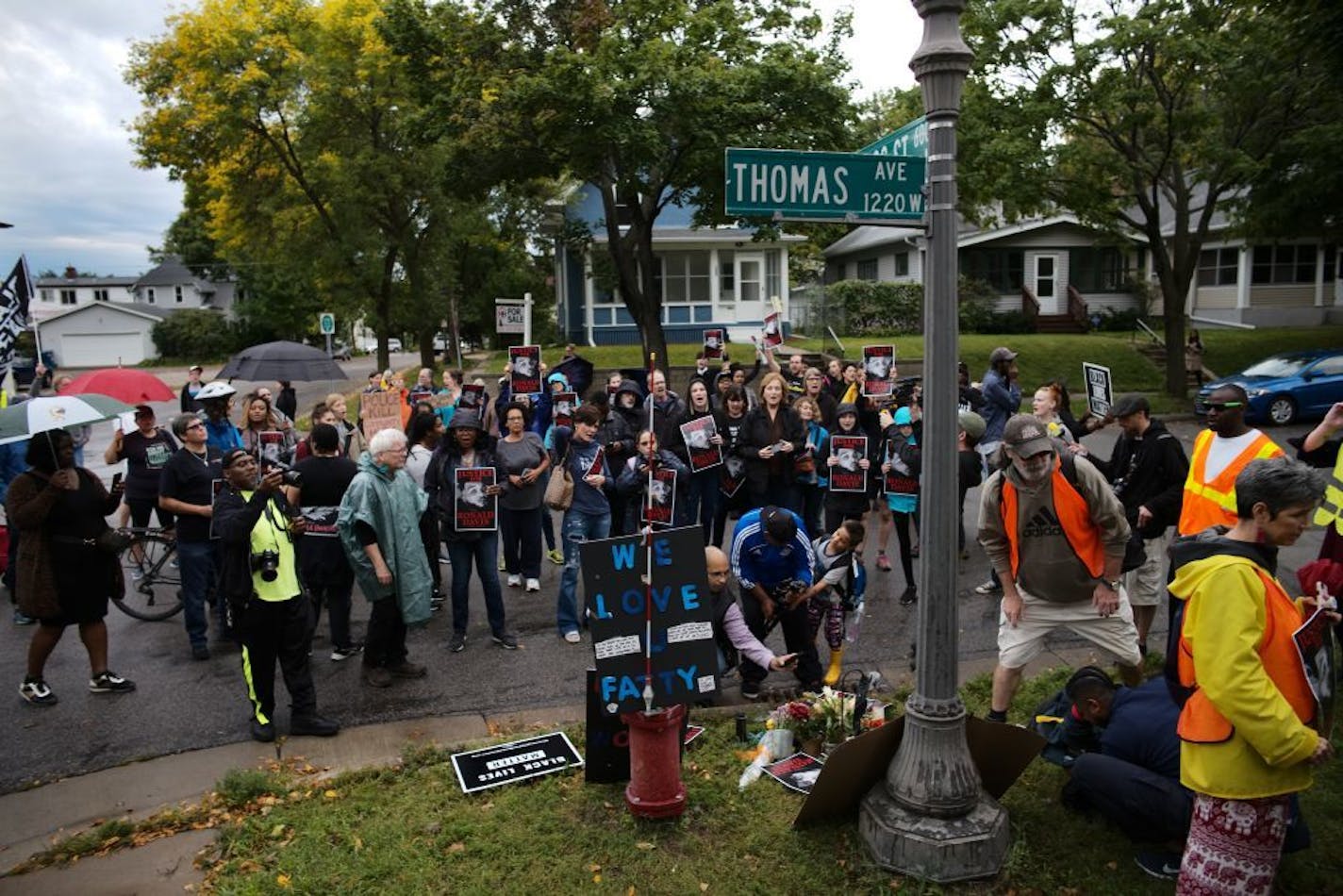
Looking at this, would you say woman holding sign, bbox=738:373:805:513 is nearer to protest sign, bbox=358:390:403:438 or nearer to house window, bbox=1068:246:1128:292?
protest sign, bbox=358:390:403:438

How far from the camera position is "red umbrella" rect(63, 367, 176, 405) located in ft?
28.3

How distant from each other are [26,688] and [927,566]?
6227 millimetres

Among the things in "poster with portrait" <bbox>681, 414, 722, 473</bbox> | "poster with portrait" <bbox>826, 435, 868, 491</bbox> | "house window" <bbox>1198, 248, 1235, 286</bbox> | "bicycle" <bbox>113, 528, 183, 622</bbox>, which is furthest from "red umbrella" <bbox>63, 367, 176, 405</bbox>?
"house window" <bbox>1198, 248, 1235, 286</bbox>

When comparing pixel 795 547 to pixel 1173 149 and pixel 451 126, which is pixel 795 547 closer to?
pixel 451 126

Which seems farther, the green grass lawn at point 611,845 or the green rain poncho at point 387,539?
the green rain poncho at point 387,539

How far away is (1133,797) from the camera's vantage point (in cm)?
425

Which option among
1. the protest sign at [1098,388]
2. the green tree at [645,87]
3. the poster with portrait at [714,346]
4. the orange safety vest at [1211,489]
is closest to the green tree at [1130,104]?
the green tree at [645,87]

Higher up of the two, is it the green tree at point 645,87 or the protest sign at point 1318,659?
the green tree at point 645,87

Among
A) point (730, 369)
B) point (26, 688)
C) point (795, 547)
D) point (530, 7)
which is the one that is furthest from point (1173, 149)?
point (26, 688)

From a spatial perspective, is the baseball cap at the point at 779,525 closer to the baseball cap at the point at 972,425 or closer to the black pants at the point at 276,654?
the black pants at the point at 276,654

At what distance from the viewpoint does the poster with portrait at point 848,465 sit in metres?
8.55

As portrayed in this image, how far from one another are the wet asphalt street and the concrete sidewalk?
0.18 m

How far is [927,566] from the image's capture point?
4027mm

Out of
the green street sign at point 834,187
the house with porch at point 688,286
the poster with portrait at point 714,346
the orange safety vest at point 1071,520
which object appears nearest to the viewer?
the green street sign at point 834,187
